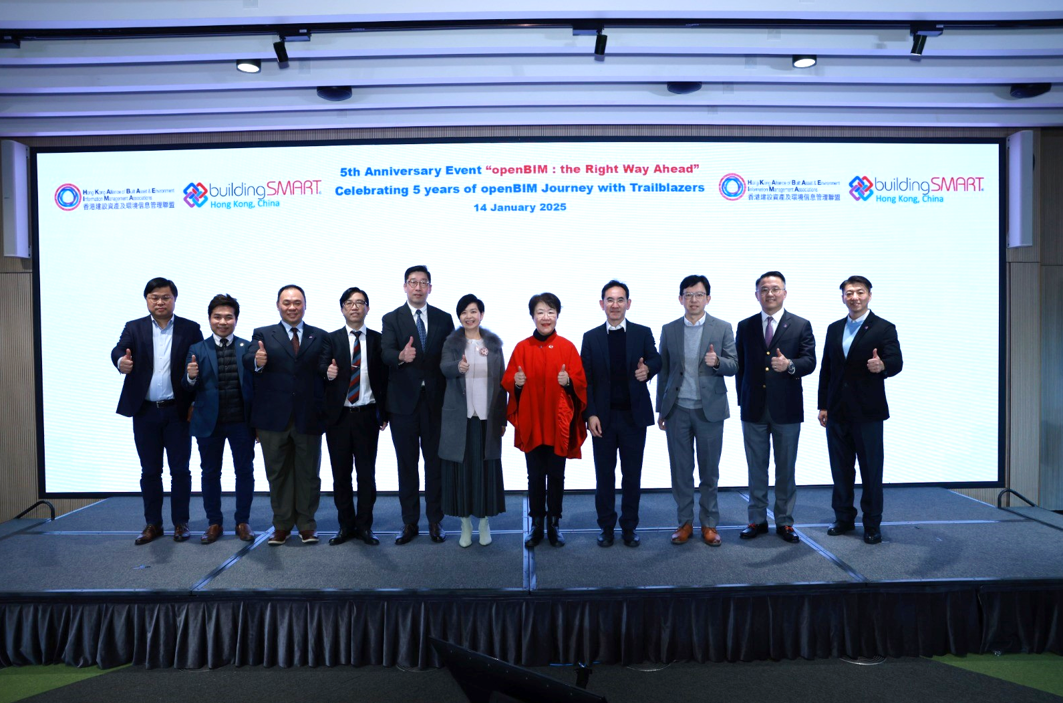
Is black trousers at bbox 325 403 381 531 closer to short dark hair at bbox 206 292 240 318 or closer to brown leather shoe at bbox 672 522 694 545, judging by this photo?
short dark hair at bbox 206 292 240 318

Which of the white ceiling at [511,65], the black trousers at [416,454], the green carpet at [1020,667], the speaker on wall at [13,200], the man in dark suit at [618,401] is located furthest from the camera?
the speaker on wall at [13,200]

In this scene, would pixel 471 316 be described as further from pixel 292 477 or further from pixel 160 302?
pixel 160 302

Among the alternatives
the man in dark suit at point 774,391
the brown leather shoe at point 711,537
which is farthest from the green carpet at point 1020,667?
the brown leather shoe at point 711,537

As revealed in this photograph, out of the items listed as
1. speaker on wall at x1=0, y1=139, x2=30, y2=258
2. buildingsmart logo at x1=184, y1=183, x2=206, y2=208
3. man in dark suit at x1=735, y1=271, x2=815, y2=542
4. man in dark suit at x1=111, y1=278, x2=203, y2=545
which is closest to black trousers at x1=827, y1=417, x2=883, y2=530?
man in dark suit at x1=735, y1=271, x2=815, y2=542

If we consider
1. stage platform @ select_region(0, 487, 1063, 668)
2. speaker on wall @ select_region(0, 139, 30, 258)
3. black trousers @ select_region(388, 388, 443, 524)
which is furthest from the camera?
speaker on wall @ select_region(0, 139, 30, 258)

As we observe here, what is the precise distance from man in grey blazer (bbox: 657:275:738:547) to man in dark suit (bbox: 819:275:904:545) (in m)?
0.63

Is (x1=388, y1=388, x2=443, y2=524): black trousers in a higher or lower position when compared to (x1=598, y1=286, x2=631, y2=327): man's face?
lower

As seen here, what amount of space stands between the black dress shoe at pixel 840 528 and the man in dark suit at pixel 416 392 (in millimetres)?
2274

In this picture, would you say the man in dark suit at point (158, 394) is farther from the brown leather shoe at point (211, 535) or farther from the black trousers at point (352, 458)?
the black trousers at point (352, 458)

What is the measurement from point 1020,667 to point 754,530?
127 cm

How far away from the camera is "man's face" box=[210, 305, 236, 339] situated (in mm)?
3367

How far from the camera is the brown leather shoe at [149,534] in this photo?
3.48 metres

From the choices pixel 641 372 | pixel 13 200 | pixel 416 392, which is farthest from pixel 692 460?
pixel 13 200

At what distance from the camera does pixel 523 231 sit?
176 inches
